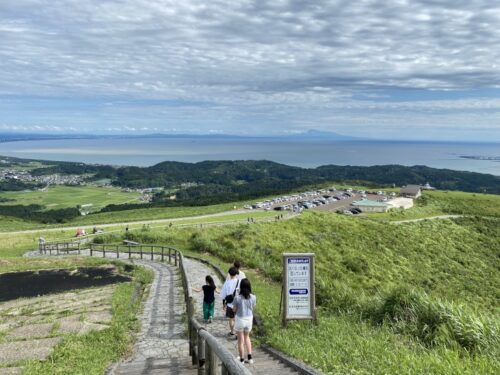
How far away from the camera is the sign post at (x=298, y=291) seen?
9.74 metres

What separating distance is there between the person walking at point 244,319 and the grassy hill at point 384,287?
928 millimetres

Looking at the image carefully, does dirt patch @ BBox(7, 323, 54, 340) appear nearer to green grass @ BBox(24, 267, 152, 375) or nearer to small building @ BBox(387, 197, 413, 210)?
green grass @ BBox(24, 267, 152, 375)

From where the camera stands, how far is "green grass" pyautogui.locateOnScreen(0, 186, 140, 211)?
132188 mm

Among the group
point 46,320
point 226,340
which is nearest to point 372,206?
point 46,320

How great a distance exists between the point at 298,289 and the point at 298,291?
0.15 ft

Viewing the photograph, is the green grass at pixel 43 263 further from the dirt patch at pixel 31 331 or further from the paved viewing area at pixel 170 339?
the dirt patch at pixel 31 331

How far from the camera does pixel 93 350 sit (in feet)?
28.6

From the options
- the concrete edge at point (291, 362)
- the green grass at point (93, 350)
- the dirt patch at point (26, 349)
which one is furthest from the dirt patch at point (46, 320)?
the concrete edge at point (291, 362)

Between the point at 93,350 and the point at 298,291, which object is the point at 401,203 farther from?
the point at 93,350

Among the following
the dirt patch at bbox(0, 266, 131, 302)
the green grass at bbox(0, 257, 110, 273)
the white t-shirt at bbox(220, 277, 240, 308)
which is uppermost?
the white t-shirt at bbox(220, 277, 240, 308)

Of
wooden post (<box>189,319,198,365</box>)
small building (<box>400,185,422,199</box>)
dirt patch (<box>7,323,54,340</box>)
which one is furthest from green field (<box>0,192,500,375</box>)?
small building (<box>400,185,422,199</box>)

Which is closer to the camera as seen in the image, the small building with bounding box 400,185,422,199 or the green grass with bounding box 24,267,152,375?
the green grass with bounding box 24,267,152,375

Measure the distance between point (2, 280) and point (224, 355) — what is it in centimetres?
1875

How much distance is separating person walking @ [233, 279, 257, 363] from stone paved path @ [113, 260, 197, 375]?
0.94 metres
